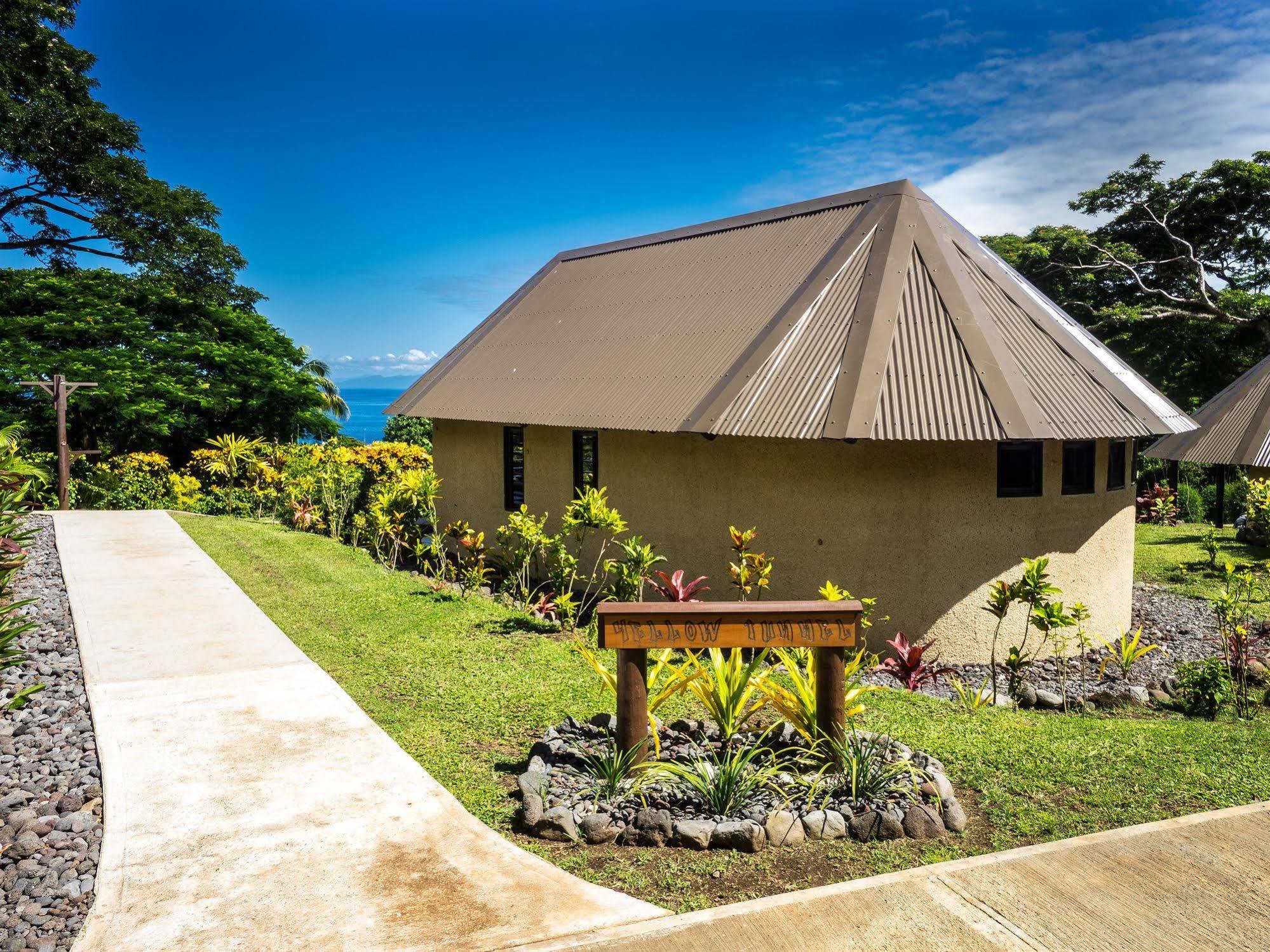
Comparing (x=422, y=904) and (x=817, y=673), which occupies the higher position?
(x=817, y=673)

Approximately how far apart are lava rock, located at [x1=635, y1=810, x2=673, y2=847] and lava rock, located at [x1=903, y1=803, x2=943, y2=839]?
1411mm

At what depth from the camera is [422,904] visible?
4.17m

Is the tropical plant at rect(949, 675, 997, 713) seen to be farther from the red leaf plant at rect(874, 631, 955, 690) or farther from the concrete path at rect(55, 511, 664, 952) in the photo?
the concrete path at rect(55, 511, 664, 952)

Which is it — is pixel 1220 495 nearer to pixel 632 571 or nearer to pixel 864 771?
pixel 632 571

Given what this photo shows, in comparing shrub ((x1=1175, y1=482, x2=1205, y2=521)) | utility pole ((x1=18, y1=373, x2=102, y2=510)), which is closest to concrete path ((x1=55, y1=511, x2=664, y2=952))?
utility pole ((x1=18, y1=373, x2=102, y2=510))

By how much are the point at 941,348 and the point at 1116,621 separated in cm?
464

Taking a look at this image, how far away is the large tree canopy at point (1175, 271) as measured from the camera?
98.5ft

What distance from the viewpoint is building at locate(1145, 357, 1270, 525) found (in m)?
16.2

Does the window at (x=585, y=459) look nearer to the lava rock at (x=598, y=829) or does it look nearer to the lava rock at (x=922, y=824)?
the lava rock at (x=598, y=829)

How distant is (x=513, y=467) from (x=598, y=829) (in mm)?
10742

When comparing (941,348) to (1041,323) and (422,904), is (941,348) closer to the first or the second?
(1041,323)

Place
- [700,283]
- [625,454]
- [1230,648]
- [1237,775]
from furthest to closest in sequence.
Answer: [700,283], [625,454], [1230,648], [1237,775]

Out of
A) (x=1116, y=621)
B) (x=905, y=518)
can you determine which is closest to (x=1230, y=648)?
(x=1116, y=621)

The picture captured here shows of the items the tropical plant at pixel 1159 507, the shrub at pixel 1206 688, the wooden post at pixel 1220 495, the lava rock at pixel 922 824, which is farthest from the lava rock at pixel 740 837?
the tropical plant at pixel 1159 507
